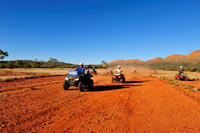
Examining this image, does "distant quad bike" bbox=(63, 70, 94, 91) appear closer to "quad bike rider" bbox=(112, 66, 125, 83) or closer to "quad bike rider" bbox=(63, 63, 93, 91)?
"quad bike rider" bbox=(63, 63, 93, 91)

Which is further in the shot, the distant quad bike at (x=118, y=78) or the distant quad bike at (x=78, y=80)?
the distant quad bike at (x=118, y=78)

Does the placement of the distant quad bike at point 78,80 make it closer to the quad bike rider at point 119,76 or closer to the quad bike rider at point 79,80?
the quad bike rider at point 79,80

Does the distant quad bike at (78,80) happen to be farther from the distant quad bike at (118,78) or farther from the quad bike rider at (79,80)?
the distant quad bike at (118,78)

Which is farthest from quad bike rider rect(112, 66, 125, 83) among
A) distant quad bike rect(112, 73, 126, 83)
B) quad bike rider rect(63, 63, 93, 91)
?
quad bike rider rect(63, 63, 93, 91)

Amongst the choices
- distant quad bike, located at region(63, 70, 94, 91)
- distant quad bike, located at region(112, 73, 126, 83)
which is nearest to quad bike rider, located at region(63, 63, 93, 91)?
distant quad bike, located at region(63, 70, 94, 91)

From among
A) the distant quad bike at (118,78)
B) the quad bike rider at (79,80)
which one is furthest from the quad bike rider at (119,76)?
the quad bike rider at (79,80)

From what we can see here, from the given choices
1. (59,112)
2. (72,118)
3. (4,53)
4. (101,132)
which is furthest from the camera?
(4,53)

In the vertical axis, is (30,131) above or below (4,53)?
below

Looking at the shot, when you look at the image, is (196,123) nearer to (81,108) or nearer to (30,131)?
(81,108)

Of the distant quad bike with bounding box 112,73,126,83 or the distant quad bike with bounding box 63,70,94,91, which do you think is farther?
the distant quad bike with bounding box 112,73,126,83

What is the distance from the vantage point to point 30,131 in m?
4.10

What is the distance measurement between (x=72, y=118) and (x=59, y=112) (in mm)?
950

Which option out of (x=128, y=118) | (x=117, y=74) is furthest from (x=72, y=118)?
(x=117, y=74)

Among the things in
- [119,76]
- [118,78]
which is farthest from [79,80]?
[118,78]
